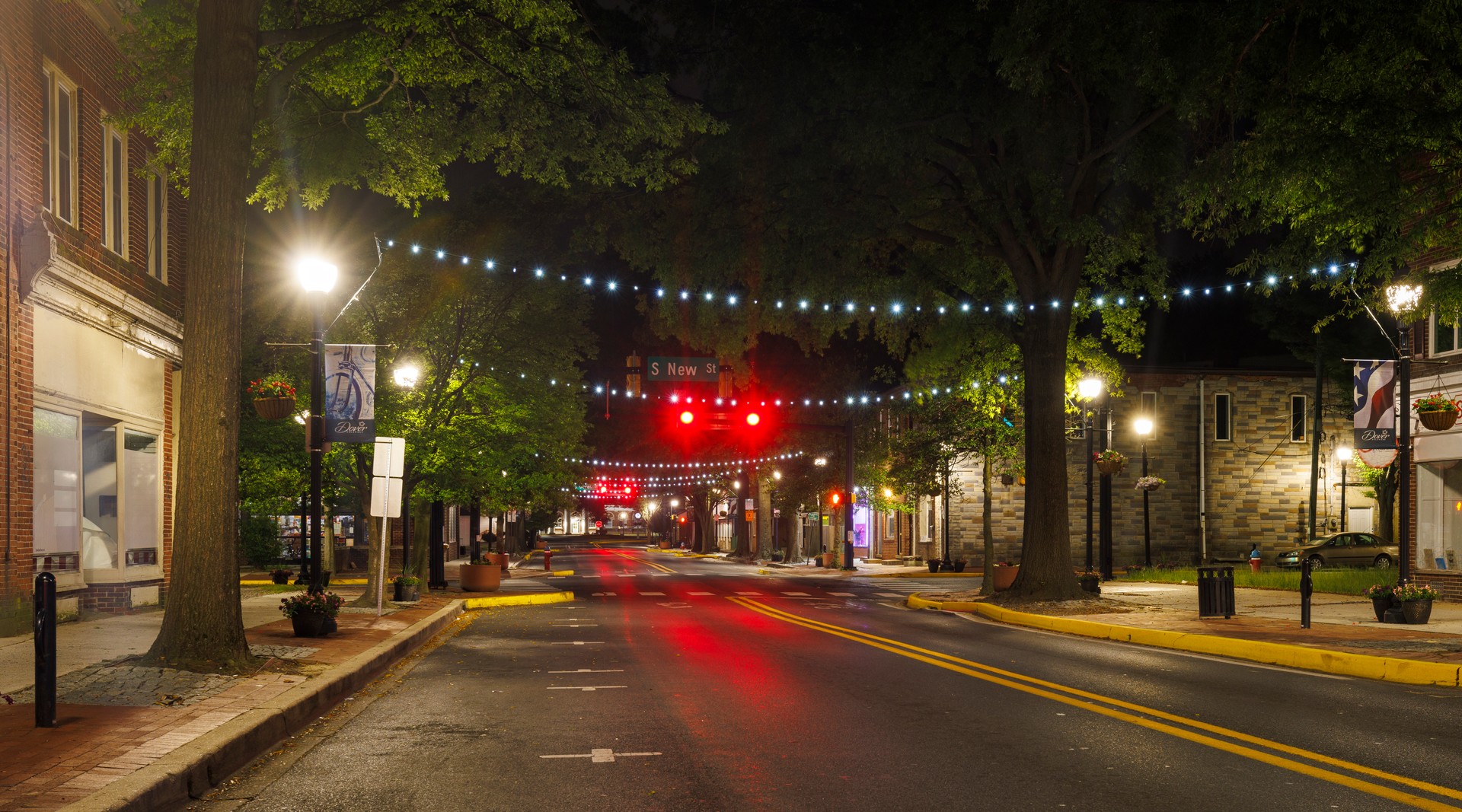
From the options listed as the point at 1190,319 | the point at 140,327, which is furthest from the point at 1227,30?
the point at 1190,319

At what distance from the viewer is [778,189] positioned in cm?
2414

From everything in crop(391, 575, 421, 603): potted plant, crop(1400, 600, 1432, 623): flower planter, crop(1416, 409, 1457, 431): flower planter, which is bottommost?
crop(391, 575, 421, 603): potted plant

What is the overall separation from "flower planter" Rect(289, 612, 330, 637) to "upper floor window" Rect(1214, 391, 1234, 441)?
40.7 metres

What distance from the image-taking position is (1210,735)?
28.6 ft

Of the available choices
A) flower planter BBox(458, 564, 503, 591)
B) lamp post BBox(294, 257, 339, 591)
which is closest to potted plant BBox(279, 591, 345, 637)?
lamp post BBox(294, 257, 339, 591)

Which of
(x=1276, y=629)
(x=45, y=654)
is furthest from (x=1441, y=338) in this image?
(x=45, y=654)

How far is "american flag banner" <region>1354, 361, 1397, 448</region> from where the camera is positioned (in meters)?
19.0

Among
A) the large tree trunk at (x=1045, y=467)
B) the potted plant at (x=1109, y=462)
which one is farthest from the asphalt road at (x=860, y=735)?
the potted plant at (x=1109, y=462)

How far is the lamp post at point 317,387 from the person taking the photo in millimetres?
16819

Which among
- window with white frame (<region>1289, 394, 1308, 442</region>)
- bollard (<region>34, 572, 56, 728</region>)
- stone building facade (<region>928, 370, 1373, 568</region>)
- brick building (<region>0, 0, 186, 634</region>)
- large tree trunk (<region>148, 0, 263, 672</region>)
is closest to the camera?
bollard (<region>34, 572, 56, 728</region>)

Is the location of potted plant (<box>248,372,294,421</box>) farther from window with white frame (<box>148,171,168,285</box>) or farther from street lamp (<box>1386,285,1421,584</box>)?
street lamp (<box>1386,285,1421,584</box>)

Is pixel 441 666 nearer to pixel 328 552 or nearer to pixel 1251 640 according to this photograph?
pixel 1251 640

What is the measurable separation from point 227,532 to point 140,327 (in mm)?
10334

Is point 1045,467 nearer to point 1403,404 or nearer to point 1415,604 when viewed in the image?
point 1403,404
